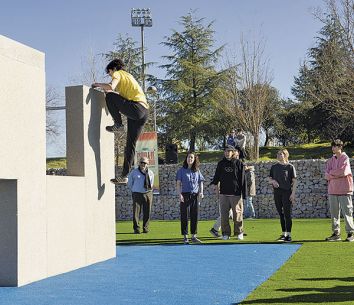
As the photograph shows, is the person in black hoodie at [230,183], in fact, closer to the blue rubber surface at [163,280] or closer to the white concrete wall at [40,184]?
the blue rubber surface at [163,280]

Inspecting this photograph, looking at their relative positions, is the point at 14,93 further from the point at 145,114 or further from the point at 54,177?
the point at 145,114

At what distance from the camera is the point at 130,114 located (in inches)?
388

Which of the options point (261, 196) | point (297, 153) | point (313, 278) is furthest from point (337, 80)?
point (313, 278)

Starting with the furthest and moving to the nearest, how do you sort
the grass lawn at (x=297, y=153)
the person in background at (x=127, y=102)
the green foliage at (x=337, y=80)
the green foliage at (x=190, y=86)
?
the green foliage at (x=190, y=86) → the grass lawn at (x=297, y=153) → the green foliage at (x=337, y=80) → the person in background at (x=127, y=102)

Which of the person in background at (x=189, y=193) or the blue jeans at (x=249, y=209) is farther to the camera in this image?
the blue jeans at (x=249, y=209)

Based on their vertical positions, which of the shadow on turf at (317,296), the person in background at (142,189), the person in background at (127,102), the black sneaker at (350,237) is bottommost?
the shadow on turf at (317,296)

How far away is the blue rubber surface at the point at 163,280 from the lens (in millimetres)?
6480

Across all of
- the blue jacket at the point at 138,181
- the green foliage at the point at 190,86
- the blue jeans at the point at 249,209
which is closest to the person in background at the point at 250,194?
the blue jeans at the point at 249,209

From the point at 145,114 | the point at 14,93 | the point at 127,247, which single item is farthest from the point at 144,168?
the point at 14,93

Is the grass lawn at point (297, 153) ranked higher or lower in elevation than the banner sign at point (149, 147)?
higher

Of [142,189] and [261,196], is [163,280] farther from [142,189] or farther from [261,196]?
[261,196]

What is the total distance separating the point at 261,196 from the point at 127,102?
16.4m

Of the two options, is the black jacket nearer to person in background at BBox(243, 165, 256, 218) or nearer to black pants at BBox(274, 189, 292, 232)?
black pants at BBox(274, 189, 292, 232)

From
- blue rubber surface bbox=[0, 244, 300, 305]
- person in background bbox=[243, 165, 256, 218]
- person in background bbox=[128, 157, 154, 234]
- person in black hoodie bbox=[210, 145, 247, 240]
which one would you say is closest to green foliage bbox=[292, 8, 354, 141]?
person in background bbox=[243, 165, 256, 218]
